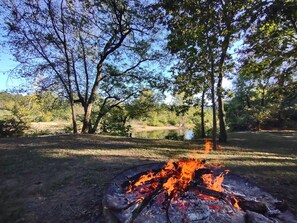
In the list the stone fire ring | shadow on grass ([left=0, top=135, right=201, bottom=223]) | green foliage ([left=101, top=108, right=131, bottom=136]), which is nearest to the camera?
the stone fire ring

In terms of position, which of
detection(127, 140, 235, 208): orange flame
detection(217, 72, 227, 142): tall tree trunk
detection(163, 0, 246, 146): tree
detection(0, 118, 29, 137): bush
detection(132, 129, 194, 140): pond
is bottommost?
detection(132, 129, 194, 140): pond

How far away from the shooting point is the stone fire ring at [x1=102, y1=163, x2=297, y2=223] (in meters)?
2.16

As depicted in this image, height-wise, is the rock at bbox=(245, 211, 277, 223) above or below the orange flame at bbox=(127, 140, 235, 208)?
below

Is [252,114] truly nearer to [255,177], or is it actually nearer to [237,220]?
[255,177]

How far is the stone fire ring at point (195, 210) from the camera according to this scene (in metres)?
2.16

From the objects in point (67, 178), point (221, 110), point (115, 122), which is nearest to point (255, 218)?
point (67, 178)

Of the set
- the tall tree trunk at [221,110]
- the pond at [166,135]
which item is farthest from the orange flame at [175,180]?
the pond at [166,135]

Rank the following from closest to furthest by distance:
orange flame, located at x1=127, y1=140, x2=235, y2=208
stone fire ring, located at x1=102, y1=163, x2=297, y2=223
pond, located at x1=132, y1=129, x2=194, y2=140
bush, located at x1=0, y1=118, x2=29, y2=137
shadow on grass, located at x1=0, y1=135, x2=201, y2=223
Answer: stone fire ring, located at x1=102, y1=163, x2=297, y2=223, orange flame, located at x1=127, y1=140, x2=235, y2=208, shadow on grass, located at x1=0, y1=135, x2=201, y2=223, bush, located at x1=0, y1=118, x2=29, y2=137, pond, located at x1=132, y1=129, x2=194, y2=140

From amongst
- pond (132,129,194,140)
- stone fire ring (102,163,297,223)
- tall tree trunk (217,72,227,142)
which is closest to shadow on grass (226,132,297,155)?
tall tree trunk (217,72,227,142)

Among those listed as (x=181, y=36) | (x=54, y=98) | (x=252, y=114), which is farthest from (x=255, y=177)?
(x=252, y=114)

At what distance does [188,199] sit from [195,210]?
22cm

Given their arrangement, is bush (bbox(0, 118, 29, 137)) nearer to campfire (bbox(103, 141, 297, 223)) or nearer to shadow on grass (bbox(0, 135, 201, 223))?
shadow on grass (bbox(0, 135, 201, 223))

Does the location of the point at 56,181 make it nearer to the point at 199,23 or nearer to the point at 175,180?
the point at 175,180

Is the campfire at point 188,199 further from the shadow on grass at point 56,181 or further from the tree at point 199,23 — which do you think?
the tree at point 199,23
